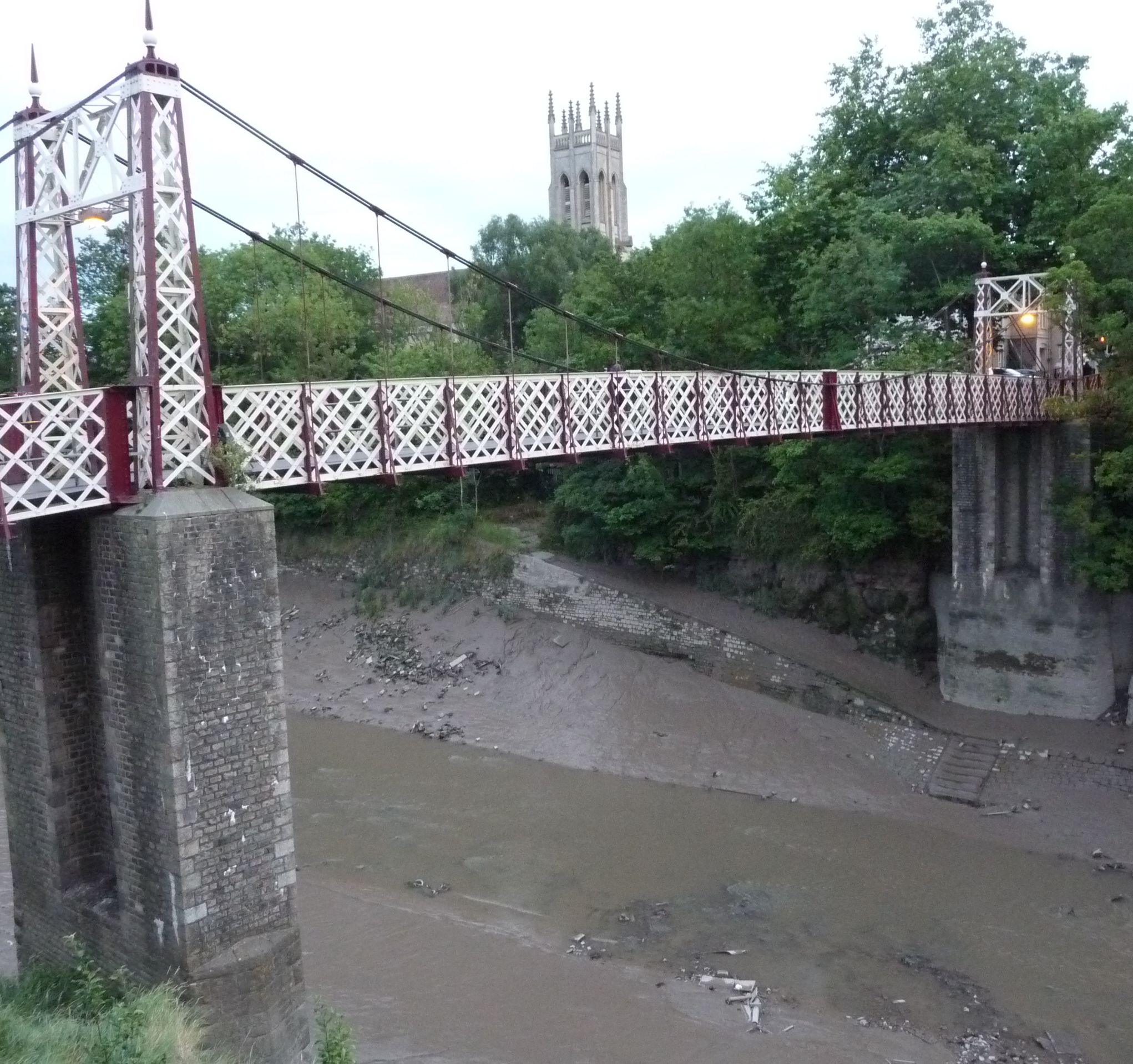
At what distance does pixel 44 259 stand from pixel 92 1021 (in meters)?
6.70

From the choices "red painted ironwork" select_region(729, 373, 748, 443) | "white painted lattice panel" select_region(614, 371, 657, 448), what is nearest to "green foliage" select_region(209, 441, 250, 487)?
"white painted lattice panel" select_region(614, 371, 657, 448)

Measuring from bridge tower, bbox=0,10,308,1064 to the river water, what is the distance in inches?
122

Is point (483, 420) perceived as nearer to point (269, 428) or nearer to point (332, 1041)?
point (269, 428)

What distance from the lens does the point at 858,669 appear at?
73.4 ft

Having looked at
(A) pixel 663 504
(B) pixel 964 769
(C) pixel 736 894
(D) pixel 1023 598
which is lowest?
(C) pixel 736 894

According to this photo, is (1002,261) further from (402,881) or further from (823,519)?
(402,881)

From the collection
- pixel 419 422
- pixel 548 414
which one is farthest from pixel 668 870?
pixel 419 422

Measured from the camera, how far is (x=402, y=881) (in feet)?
53.6

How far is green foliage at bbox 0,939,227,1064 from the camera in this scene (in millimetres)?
7738

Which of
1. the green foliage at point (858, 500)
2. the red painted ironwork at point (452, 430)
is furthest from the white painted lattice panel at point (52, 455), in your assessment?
the green foliage at point (858, 500)

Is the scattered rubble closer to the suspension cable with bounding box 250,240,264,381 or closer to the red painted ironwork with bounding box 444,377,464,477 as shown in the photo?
the suspension cable with bounding box 250,240,264,381

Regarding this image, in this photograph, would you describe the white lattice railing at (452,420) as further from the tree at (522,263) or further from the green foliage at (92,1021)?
the tree at (522,263)

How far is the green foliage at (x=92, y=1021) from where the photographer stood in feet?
25.4

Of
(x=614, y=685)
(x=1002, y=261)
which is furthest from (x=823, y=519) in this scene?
(x=1002, y=261)
